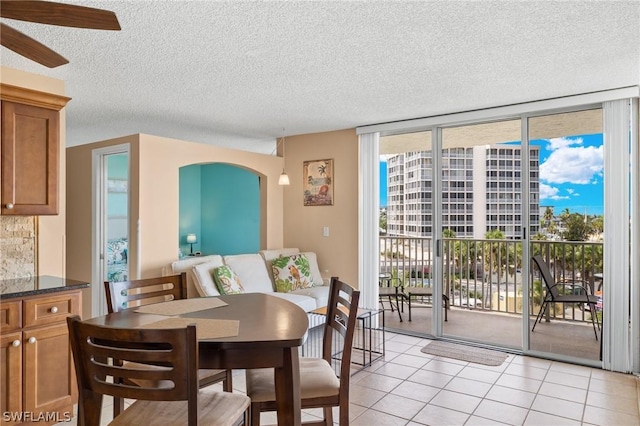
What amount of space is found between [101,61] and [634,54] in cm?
375

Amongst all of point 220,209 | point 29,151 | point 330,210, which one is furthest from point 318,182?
point 29,151

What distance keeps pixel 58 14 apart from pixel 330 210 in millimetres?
4170

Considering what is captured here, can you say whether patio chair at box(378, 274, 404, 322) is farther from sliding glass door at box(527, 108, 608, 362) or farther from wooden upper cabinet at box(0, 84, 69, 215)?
wooden upper cabinet at box(0, 84, 69, 215)

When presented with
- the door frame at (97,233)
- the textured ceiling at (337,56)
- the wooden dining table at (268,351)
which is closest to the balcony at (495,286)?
the textured ceiling at (337,56)

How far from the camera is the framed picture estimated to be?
18.0ft

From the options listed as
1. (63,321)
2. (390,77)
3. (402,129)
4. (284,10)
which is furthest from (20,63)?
(402,129)

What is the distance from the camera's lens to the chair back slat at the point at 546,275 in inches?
166

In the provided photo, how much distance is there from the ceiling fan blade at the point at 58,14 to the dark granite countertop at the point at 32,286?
5.35 ft

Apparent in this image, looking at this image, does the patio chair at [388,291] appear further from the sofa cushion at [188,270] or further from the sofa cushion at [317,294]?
the sofa cushion at [188,270]

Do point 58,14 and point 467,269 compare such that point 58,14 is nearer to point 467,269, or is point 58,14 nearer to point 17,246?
point 17,246

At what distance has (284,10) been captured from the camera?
7.13ft

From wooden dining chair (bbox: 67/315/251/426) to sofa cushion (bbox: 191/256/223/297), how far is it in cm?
254

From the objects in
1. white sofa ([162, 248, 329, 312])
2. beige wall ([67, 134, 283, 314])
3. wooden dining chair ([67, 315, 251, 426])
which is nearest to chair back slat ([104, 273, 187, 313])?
wooden dining chair ([67, 315, 251, 426])

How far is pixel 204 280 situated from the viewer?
4137 mm
